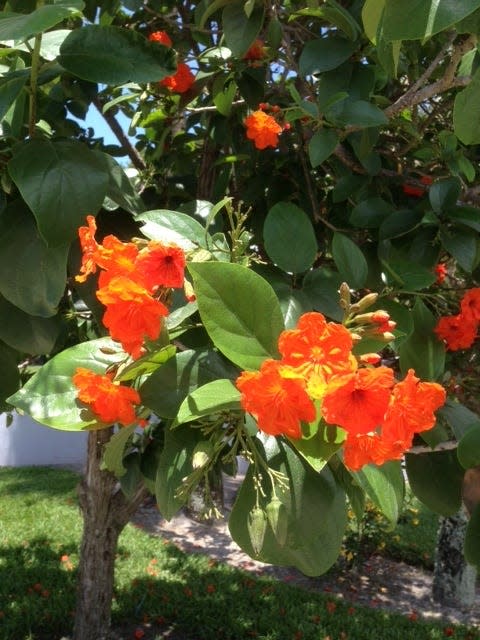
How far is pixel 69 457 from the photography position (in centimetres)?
943

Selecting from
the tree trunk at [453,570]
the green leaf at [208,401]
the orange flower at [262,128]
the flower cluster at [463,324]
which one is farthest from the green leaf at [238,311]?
the tree trunk at [453,570]

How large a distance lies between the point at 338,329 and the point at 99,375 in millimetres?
331

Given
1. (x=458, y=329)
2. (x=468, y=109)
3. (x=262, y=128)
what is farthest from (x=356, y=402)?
(x=262, y=128)

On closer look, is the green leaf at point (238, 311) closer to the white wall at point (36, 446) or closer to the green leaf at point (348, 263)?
the green leaf at point (348, 263)

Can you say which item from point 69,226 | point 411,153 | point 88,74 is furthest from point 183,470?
point 411,153

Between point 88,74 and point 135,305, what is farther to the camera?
point 88,74

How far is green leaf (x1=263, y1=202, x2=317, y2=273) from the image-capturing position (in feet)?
3.73

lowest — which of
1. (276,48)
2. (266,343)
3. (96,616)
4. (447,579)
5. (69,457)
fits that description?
(69,457)

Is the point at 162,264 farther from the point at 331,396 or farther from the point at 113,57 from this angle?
the point at 113,57

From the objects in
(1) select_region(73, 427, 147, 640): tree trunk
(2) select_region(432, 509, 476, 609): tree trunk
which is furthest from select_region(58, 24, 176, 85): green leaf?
(2) select_region(432, 509, 476, 609): tree trunk

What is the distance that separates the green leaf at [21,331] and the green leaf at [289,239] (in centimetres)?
43

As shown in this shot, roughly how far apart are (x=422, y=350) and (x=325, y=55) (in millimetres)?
713

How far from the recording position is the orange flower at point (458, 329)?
4.67 ft

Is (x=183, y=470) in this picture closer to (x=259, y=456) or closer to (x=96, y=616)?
(x=259, y=456)
